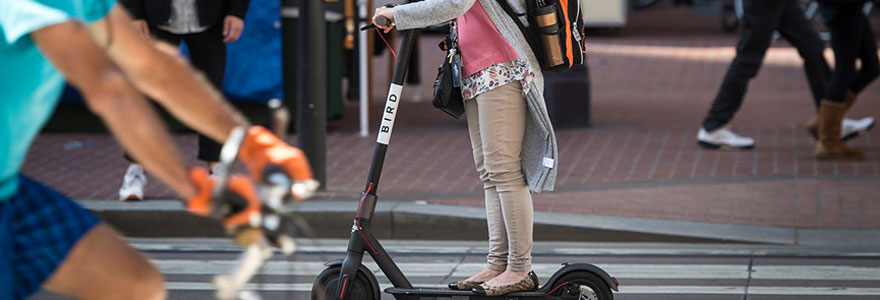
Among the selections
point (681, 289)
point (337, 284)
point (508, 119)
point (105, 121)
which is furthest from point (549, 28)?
point (105, 121)

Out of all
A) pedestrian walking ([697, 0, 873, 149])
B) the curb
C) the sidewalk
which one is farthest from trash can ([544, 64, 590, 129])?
the curb

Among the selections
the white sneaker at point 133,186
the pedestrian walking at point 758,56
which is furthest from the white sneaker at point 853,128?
the white sneaker at point 133,186

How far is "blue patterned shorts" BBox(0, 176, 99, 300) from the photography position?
90.4 inches

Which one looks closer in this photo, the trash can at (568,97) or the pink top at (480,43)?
the pink top at (480,43)

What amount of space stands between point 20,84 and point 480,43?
7.17ft

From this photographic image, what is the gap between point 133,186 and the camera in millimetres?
7074

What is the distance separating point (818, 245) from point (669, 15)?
2139 cm

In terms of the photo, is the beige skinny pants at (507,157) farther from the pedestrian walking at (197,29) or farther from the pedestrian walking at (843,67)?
the pedestrian walking at (843,67)

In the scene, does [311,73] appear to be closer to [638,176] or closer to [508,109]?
[638,176]

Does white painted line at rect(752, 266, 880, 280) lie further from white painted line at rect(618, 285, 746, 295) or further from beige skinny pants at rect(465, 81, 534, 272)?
beige skinny pants at rect(465, 81, 534, 272)

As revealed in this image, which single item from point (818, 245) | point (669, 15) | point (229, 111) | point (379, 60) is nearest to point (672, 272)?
point (818, 245)

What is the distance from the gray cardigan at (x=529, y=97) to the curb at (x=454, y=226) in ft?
7.19

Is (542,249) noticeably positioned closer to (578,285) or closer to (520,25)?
(578,285)

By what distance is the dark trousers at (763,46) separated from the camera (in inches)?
337
